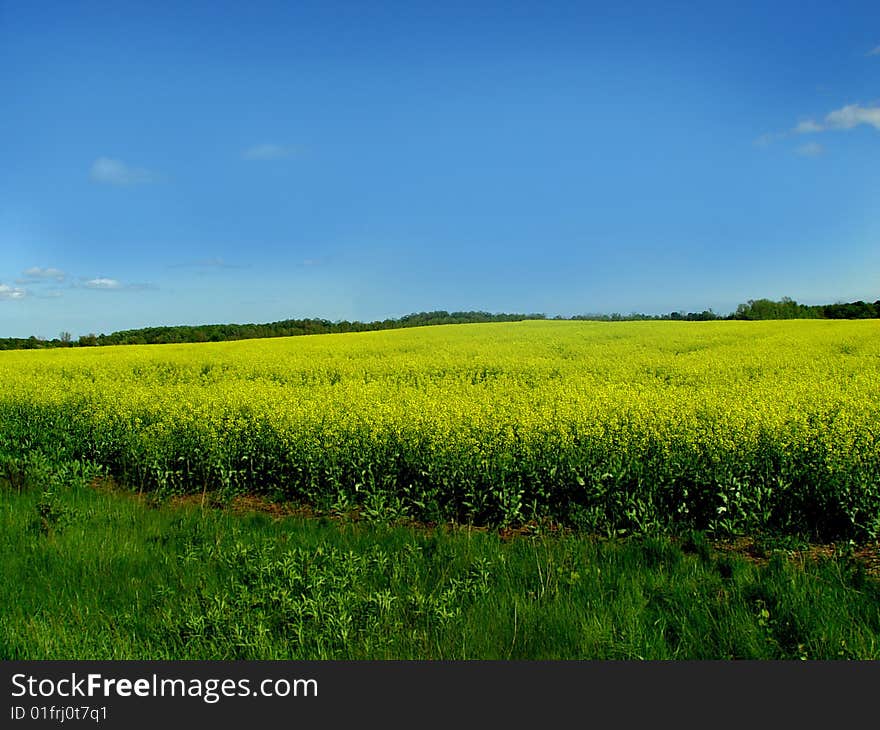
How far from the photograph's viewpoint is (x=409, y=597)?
4480 millimetres

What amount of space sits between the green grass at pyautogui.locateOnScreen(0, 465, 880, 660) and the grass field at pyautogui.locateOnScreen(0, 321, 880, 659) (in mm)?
24

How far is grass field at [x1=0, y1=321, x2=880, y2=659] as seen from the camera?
4.21m

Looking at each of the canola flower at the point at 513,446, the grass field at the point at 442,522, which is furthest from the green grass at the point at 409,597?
the canola flower at the point at 513,446

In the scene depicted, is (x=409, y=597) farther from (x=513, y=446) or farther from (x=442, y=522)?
(x=513, y=446)

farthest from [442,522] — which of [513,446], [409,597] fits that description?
[409,597]

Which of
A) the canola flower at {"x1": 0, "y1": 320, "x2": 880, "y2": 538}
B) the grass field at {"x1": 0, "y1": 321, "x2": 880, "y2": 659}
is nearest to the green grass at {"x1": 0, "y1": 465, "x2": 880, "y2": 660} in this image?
the grass field at {"x1": 0, "y1": 321, "x2": 880, "y2": 659}

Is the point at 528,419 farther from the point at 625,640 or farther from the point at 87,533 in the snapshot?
the point at 87,533

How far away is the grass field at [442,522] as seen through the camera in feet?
13.8

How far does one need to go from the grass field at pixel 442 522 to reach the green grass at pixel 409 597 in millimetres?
24

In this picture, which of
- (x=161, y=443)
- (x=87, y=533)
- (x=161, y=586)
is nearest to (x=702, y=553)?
(x=161, y=586)

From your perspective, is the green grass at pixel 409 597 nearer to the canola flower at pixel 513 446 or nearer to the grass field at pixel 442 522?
the grass field at pixel 442 522

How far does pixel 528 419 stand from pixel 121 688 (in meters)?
5.69

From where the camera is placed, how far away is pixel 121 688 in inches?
137

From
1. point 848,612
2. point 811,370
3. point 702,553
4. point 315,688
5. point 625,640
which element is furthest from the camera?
point 811,370
